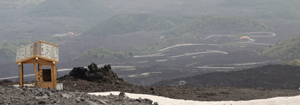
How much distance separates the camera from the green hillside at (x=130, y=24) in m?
106

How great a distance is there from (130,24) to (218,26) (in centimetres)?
Answer: 2906

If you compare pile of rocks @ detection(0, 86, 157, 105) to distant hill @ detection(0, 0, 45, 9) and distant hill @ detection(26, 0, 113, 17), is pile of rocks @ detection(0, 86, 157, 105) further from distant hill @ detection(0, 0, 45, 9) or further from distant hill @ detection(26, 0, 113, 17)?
distant hill @ detection(0, 0, 45, 9)

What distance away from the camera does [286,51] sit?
198ft

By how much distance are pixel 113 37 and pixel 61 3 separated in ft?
213

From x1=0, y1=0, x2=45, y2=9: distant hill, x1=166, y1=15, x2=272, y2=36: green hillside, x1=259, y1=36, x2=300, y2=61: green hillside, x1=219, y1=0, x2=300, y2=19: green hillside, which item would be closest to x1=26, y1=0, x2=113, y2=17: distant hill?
x1=0, y1=0, x2=45, y2=9: distant hill

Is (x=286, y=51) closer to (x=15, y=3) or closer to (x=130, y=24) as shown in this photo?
(x=130, y=24)

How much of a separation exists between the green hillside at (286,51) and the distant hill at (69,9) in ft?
336

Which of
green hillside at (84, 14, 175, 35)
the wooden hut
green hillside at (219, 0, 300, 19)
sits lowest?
the wooden hut

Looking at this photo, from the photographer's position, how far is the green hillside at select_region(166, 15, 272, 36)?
3888 inches

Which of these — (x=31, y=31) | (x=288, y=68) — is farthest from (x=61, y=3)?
(x=288, y=68)

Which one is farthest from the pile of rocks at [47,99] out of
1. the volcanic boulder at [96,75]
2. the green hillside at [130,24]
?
the green hillside at [130,24]

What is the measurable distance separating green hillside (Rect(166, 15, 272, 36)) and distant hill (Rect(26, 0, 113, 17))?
62.3 m

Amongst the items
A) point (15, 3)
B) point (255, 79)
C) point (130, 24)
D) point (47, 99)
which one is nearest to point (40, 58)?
point (47, 99)

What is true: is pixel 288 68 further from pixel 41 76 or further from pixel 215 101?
pixel 41 76
